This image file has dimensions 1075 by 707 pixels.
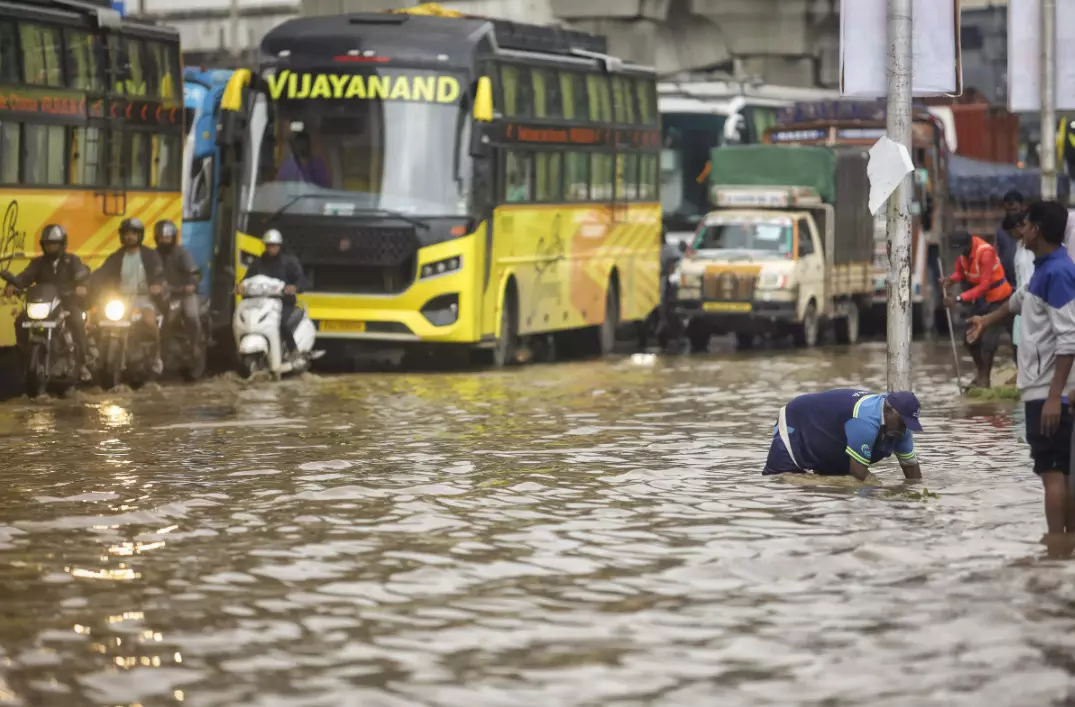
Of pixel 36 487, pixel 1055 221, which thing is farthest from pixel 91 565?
pixel 1055 221

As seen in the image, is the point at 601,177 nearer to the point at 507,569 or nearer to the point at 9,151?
the point at 9,151

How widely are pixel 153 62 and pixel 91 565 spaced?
14512 mm

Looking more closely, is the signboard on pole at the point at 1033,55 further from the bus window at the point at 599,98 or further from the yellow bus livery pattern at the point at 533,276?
the bus window at the point at 599,98

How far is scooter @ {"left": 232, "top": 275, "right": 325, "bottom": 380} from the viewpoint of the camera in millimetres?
22703

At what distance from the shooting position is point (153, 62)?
79.8ft

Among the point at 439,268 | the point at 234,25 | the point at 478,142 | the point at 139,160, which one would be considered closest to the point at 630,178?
the point at 478,142

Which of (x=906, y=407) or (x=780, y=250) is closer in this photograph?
(x=906, y=407)

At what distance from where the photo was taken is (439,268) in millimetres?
24688

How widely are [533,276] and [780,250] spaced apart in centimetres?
460

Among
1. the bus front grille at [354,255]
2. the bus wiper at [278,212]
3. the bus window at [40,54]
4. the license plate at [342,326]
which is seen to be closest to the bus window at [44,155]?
the bus window at [40,54]

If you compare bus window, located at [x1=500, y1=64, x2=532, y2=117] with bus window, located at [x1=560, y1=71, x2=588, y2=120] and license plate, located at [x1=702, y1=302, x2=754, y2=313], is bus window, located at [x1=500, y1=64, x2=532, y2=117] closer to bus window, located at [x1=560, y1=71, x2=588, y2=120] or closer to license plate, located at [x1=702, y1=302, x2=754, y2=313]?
bus window, located at [x1=560, y1=71, x2=588, y2=120]

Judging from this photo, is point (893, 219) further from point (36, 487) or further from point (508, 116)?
point (508, 116)

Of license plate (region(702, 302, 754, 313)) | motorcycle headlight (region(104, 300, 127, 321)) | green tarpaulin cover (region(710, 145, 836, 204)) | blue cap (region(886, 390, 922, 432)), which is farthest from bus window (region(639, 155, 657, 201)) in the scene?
blue cap (region(886, 390, 922, 432))

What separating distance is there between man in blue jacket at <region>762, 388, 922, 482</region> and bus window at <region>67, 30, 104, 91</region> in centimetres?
1072
